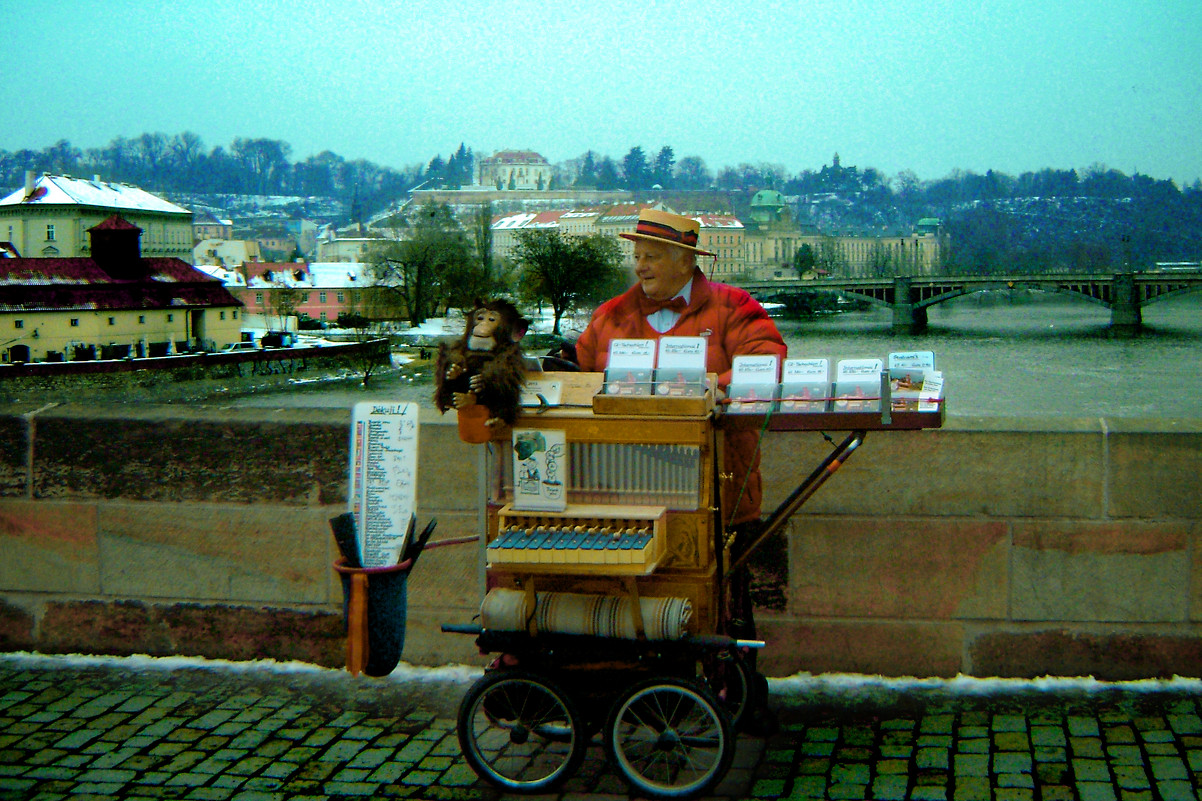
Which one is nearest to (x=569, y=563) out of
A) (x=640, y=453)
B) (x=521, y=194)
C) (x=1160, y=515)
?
(x=640, y=453)

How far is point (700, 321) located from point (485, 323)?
2.29ft

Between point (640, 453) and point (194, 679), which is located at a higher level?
point (640, 453)

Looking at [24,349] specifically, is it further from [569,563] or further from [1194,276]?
[569,563]

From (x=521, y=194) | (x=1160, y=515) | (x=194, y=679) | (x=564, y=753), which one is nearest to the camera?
(x=564, y=753)

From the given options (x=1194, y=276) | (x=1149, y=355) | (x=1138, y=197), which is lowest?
(x=1149, y=355)

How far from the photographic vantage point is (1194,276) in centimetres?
5541

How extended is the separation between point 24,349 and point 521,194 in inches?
2070

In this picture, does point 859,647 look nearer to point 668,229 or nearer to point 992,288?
point 668,229

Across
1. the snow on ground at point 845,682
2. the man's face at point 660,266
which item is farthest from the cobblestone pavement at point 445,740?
the man's face at point 660,266

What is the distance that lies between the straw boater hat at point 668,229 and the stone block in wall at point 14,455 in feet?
8.77

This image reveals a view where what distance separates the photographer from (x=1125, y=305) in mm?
56719

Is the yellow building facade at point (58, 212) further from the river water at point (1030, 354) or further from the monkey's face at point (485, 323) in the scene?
the monkey's face at point (485, 323)

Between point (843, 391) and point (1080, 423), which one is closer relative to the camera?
point (843, 391)

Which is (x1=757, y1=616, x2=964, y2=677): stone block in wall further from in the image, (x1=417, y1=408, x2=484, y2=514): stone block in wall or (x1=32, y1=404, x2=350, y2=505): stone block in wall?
(x1=32, y1=404, x2=350, y2=505): stone block in wall
